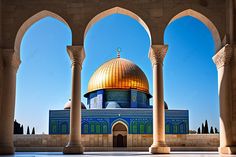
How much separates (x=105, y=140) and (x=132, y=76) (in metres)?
7.64

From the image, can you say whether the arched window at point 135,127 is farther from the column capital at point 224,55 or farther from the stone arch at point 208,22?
the column capital at point 224,55

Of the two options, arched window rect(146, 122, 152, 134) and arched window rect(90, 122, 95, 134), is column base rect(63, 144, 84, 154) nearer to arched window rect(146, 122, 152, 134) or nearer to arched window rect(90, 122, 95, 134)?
arched window rect(90, 122, 95, 134)

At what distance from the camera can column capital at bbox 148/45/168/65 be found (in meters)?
13.6

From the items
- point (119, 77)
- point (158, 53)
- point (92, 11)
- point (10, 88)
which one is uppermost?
point (92, 11)

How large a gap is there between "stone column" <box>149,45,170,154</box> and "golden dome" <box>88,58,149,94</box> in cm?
1980

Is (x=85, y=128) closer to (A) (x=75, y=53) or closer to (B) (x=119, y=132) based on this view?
(B) (x=119, y=132)

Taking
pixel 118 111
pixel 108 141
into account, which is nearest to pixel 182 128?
pixel 118 111

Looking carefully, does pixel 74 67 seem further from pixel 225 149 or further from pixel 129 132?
pixel 129 132

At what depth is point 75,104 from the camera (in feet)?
43.6

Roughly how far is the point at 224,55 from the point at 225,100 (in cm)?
160

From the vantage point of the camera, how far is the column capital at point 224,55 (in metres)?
12.8

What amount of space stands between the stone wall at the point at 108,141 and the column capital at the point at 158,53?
1287cm

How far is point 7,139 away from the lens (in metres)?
13.0

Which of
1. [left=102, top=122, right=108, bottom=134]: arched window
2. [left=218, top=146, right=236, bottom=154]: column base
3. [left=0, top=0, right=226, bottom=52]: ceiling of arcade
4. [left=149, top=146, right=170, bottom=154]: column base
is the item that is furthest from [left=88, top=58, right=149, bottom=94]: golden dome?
[left=218, top=146, right=236, bottom=154]: column base
